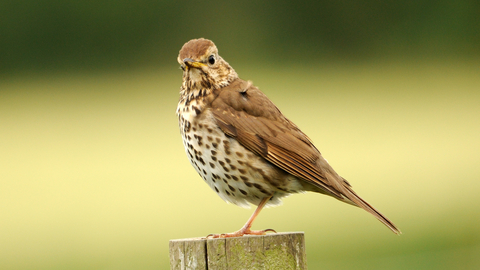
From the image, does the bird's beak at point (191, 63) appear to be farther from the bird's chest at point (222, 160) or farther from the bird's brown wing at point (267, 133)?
the bird's chest at point (222, 160)

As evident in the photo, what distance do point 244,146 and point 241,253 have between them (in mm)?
1526

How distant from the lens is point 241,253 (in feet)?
13.0

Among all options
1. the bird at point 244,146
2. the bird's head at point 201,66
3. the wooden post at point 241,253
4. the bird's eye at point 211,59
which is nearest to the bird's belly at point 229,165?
the bird at point 244,146

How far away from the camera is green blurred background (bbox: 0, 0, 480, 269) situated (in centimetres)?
1597

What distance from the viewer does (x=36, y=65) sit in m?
19.4

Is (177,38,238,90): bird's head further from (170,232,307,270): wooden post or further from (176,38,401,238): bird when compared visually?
(170,232,307,270): wooden post

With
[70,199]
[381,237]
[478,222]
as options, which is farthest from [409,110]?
[70,199]

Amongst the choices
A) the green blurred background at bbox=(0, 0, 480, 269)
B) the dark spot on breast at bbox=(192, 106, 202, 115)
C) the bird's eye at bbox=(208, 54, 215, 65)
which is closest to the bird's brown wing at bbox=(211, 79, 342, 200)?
the dark spot on breast at bbox=(192, 106, 202, 115)

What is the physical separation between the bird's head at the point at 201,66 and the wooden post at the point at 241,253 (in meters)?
2.03

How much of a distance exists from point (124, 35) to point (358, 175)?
798 centimetres

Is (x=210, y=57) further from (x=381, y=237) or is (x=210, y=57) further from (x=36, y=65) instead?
(x=36, y=65)

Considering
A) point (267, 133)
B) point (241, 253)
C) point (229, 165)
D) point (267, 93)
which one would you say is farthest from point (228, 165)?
point (267, 93)

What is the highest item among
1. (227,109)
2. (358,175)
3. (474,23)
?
(474,23)

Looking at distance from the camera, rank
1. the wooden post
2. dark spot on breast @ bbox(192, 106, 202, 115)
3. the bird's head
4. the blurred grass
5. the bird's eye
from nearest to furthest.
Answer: the wooden post
dark spot on breast @ bbox(192, 106, 202, 115)
the bird's head
the bird's eye
the blurred grass
